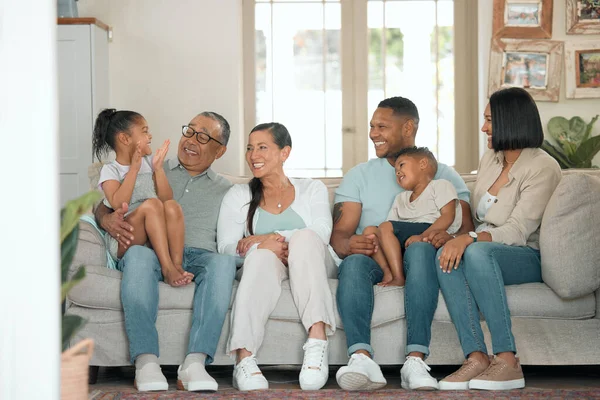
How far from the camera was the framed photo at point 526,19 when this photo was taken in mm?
5625

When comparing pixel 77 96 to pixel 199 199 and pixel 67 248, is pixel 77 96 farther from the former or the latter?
pixel 67 248

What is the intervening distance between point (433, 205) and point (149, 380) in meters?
1.17

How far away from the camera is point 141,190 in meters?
3.13

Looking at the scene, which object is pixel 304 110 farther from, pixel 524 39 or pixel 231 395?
pixel 231 395

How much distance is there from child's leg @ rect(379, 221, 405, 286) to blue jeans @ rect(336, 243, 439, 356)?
0.09 m

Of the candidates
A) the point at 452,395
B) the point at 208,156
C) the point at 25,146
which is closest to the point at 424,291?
the point at 452,395

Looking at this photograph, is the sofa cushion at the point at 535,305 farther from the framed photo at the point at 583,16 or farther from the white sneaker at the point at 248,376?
the framed photo at the point at 583,16

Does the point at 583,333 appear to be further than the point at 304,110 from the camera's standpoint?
No

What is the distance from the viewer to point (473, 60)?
5859 mm

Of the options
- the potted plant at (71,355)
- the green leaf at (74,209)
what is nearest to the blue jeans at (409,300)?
the potted plant at (71,355)

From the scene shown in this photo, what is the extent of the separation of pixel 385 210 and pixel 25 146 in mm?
2375

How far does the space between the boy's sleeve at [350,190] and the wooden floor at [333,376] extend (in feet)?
2.16

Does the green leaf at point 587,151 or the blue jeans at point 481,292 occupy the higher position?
the green leaf at point 587,151

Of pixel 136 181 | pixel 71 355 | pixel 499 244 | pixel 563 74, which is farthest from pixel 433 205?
pixel 563 74
